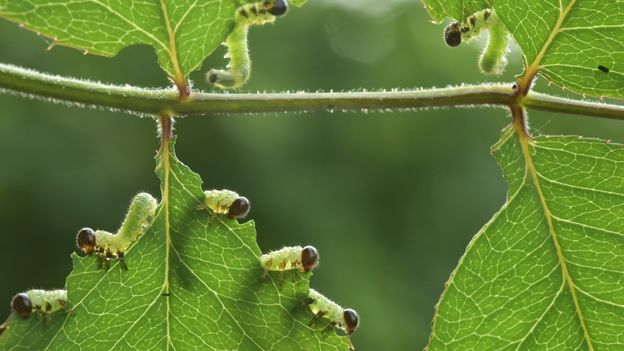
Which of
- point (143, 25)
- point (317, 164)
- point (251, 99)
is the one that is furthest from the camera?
point (317, 164)

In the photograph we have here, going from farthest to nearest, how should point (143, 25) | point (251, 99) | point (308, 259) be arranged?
point (308, 259)
point (143, 25)
point (251, 99)

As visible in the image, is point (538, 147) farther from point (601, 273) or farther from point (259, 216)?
point (259, 216)

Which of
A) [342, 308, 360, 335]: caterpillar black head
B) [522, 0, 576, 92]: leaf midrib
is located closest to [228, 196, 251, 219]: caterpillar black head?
[342, 308, 360, 335]: caterpillar black head

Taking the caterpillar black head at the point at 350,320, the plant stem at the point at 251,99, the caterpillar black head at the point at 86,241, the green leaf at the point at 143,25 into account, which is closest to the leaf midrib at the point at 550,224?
the plant stem at the point at 251,99

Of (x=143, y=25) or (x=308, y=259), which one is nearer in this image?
(x=143, y=25)

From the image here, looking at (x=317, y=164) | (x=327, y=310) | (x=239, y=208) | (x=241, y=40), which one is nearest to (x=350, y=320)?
(x=327, y=310)

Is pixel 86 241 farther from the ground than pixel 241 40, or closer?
closer

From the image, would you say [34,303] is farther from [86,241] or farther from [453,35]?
[453,35]

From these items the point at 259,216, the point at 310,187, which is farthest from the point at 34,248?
the point at 310,187
